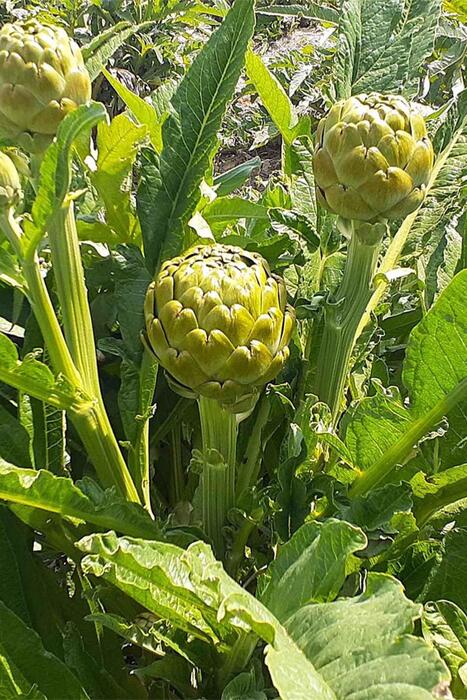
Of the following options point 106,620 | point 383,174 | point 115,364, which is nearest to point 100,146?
point 115,364

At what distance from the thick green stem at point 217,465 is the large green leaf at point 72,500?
0.07 metres

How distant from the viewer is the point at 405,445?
58cm

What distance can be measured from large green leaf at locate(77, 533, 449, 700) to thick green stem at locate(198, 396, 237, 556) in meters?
0.13

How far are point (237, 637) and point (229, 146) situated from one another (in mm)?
2531

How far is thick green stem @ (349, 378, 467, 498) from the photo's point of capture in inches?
22.1

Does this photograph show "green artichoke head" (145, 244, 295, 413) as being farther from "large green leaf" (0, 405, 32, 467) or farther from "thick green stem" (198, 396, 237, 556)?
"large green leaf" (0, 405, 32, 467)

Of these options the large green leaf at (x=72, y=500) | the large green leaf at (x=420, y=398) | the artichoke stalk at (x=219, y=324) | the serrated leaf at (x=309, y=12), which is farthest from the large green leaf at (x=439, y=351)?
the serrated leaf at (x=309, y=12)

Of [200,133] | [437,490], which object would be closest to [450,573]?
[437,490]

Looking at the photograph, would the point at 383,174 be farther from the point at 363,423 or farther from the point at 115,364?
the point at 115,364

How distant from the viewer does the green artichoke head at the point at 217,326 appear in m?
0.50

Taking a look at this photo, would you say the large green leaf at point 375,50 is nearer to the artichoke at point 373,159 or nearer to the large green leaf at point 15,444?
the artichoke at point 373,159

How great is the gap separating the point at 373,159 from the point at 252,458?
259 millimetres

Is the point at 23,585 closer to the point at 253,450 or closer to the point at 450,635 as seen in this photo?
the point at 253,450

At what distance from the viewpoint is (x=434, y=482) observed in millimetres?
581
